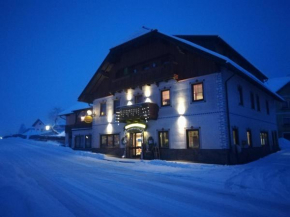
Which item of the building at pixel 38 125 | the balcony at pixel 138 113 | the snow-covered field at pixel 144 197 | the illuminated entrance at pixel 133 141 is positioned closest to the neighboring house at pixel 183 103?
the balcony at pixel 138 113

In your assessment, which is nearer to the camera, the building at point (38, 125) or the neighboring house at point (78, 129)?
the neighboring house at point (78, 129)

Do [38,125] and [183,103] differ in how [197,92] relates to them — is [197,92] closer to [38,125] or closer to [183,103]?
[183,103]

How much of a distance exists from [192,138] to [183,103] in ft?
9.96

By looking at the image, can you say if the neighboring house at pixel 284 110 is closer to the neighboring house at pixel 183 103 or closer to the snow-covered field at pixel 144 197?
the neighboring house at pixel 183 103

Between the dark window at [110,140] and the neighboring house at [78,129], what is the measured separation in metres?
5.00

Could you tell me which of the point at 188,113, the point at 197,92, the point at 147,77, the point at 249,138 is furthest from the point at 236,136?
the point at 147,77

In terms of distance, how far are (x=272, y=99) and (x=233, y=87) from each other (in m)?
13.5

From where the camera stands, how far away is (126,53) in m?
22.5

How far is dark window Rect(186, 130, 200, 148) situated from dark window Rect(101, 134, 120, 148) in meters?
8.74

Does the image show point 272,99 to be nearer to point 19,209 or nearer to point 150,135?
point 150,135

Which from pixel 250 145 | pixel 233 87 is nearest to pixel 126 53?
pixel 233 87

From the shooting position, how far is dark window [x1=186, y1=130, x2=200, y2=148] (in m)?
16.2

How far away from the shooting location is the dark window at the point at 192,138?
1617 centimetres

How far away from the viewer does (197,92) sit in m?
16.7
